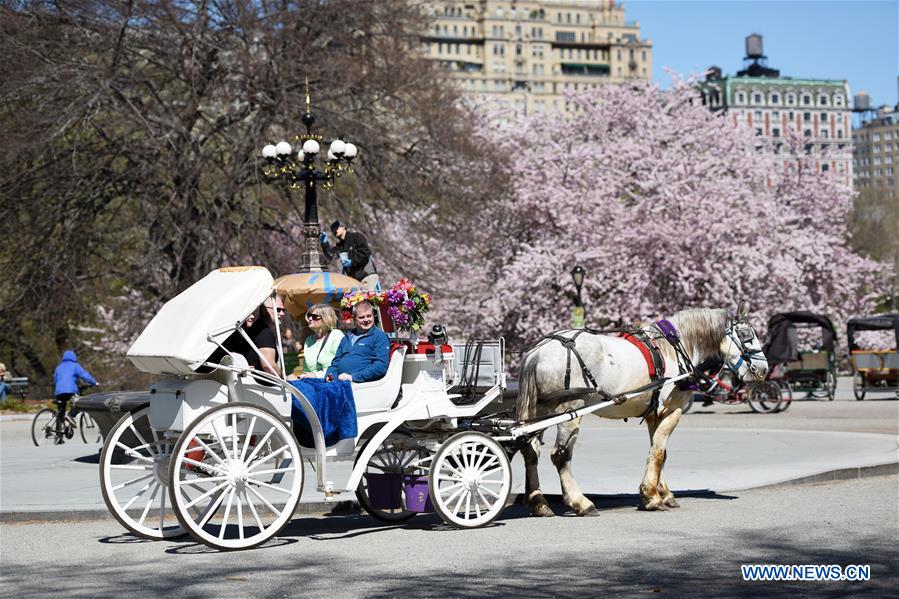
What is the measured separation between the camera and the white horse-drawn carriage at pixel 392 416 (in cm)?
1023

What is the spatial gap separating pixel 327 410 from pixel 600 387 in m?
2.85

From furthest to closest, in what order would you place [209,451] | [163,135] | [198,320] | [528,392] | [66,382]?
[163,135]
[66,382]
[528,392]
[198,320]
[209,451]

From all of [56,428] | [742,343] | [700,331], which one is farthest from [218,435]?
[56,428]

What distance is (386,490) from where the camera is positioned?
1173 centimetres

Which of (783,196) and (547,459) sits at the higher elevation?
(783,196)

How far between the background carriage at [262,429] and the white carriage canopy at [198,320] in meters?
0.01

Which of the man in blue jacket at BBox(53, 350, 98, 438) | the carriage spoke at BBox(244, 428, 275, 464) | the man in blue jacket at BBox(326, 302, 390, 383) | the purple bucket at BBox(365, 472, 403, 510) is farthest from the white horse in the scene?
the man in blue jacket at BBox(53, 350, 98, 438)

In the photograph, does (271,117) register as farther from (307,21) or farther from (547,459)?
(547,459)

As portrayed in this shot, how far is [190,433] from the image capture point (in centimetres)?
991

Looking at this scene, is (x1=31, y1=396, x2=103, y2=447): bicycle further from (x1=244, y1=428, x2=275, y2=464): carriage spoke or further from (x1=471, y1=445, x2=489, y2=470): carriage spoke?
(x1=244, y1=428, x2=275, y2=464): carriage spoke

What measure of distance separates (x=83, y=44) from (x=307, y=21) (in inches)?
225

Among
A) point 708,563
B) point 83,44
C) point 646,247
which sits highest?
point 83,44

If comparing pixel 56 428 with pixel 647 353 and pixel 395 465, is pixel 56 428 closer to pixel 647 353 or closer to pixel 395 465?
pixel 395 465

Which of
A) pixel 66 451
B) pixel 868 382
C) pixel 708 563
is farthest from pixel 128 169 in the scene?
pixel 708 563
